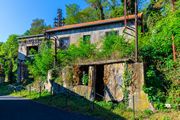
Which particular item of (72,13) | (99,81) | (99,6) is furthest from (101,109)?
(72,13)

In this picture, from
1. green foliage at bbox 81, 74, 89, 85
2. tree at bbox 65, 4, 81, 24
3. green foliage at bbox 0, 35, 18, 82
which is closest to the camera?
green foliage at bbox 81, 74, 89, 85

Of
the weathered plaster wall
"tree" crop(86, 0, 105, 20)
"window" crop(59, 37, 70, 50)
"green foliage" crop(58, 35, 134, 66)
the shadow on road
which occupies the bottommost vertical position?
the shadow on road

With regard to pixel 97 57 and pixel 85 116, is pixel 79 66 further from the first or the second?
pixel 85 116

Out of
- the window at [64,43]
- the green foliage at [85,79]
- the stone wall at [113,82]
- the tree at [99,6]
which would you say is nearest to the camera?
the stone wall at [113,82]

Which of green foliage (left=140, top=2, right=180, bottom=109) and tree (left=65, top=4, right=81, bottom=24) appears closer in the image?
green foliage (left=140, top=2, right=180, bottom=109)

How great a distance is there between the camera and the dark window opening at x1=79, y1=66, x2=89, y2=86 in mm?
21889

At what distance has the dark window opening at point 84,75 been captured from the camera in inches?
862

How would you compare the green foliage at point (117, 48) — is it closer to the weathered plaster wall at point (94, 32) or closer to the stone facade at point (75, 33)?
the stone facade at point (75, 33)

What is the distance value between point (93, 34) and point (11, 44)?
87.8ft

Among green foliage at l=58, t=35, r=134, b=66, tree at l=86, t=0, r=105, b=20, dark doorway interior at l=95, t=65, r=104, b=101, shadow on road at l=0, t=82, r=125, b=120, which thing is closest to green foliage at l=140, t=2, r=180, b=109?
green foliage at l=58, t=35, r=134, b=66

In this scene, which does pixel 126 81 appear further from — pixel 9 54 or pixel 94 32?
pixel 9 54

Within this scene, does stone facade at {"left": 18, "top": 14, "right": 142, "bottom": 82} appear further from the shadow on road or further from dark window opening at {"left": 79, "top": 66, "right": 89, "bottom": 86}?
the shadow on road

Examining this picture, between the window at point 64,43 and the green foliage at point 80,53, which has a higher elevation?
the window at point 64,43

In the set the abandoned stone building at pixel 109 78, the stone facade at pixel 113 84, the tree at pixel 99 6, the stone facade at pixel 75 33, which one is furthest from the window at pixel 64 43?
the tree at pixel 99 6
